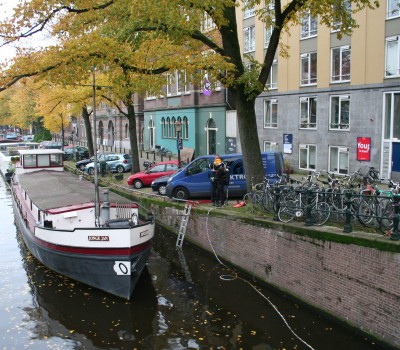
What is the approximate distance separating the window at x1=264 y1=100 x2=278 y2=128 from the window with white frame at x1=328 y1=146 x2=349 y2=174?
17.4 feet

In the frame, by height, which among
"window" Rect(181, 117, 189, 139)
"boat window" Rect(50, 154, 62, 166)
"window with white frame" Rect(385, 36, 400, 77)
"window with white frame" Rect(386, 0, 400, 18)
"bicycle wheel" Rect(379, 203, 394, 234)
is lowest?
"bicycle wheel" Rect(379, 203, 394, 234)

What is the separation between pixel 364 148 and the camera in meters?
22.7

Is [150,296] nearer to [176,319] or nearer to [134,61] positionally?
[176,319]

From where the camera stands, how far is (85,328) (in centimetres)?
1059

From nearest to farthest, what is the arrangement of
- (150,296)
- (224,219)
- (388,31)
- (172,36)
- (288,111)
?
(150,296) → (172,36) → (224,219) → (388,31) → (288,111)

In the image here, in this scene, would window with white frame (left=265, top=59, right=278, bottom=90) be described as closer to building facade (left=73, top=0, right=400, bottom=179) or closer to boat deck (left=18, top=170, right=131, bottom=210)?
building facade (left=73, top=0, right=400, bottom=179)

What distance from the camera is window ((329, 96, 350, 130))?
23.9 meters

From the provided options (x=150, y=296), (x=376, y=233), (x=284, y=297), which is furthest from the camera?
(x=150, y=296)

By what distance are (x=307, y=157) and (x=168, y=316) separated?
17.9 m

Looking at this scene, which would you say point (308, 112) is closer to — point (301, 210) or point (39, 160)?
point (39, 160)

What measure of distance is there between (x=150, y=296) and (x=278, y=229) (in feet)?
12.4

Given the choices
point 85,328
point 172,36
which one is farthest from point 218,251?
point 172,36

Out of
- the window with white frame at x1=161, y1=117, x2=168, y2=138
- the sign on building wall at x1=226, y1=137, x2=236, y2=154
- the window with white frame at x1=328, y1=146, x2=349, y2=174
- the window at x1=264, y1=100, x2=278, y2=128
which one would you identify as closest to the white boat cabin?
the sign on building wall at x1=226, y1=137, x2=236, y2=154

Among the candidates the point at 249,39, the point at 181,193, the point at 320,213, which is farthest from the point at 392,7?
the point at 320,213
